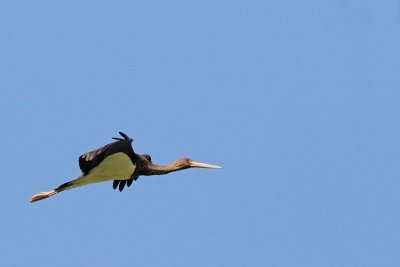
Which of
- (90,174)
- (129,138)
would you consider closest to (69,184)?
(90,174)

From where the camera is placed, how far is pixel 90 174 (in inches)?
1155

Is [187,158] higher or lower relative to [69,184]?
higher

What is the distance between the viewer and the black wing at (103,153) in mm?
27094

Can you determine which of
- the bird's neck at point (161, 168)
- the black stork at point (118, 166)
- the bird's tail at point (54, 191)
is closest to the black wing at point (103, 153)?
the black stork at point (118, 166)

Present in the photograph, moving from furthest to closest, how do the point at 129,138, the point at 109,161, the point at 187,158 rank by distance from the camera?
the point at 187,158, the point at 109,161, the point at 129,138

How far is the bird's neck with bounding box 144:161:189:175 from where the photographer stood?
30.9 meters

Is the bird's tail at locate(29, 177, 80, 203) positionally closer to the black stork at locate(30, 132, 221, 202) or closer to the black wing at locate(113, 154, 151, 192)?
the black stork at locate(30, 132, 221, 202)

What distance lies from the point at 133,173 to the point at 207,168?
7.44ft

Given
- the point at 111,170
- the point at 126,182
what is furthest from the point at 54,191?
the point at 126,182

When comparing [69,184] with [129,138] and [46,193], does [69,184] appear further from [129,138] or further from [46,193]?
[129,138]

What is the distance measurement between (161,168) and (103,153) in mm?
2913

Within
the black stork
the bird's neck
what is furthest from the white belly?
the bird's neck

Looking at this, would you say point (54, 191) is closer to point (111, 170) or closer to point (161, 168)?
point (111, 170)

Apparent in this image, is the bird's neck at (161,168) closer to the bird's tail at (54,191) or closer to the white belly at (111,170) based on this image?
the white belly at (111,170)
